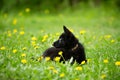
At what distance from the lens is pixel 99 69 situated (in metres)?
5.25

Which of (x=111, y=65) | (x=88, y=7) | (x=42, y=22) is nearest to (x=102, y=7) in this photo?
(x=88, y=7)

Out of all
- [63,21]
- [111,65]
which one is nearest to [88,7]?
[63,21]

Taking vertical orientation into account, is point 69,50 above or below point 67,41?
below

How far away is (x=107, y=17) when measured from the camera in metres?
17.5

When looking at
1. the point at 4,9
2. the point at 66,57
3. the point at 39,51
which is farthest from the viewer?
the point at 4,9

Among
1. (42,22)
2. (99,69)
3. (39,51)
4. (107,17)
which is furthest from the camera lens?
(107,17)

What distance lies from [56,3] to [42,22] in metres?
5.54

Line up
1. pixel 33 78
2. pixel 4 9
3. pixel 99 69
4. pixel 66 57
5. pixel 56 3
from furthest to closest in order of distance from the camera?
pixel 56 3
pixel 4 9
pixel 66 57
pixel 99 69
pixel 33 78

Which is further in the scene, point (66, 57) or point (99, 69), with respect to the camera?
point (66, 57)

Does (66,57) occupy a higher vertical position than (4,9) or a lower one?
lower

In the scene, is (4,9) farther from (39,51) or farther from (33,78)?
(33,78)

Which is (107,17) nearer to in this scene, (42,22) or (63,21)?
(63,21)

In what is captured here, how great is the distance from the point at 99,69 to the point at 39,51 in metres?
1.92

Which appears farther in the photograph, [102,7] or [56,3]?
[56,3]
